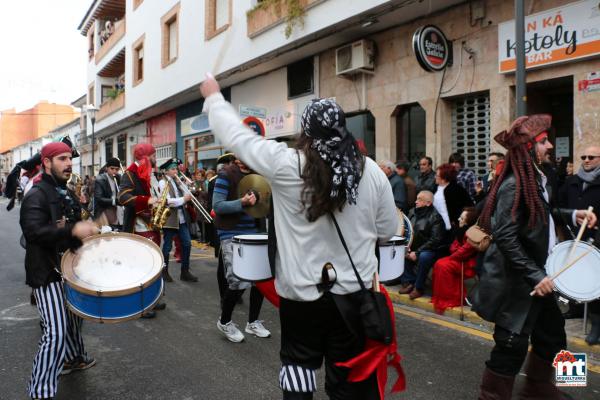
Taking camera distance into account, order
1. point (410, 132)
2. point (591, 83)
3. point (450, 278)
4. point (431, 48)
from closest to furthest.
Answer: point (450, 278)
point (591, 83)
point (431, 48)
point (410, 132)

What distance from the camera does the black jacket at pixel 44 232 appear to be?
10.8 ft

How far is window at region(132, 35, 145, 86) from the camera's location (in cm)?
2366

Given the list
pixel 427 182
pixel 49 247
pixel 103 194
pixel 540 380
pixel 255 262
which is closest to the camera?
pixel 255 262

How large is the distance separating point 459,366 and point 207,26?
14.7 m

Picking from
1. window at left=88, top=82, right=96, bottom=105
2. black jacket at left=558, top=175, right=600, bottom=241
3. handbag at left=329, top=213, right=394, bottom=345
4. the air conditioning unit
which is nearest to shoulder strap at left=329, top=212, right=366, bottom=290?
handbag at left=329, top=213, right=394, bottom=345

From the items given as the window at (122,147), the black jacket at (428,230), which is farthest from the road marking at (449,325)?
the window at (122,147)

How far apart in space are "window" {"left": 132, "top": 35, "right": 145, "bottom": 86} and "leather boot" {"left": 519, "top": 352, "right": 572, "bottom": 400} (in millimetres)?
22852

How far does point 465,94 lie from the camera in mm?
9703

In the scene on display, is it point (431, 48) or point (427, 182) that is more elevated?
point (431, 48)

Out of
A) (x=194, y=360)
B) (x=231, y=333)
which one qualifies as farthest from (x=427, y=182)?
(x=194, y=360)

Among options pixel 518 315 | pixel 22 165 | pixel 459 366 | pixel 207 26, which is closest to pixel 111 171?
pixel 22 165

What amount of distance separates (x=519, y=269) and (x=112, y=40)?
2898 cm

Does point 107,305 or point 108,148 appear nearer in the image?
point 107,305

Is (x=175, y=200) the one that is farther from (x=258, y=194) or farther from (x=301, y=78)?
(x=301, y=78)
